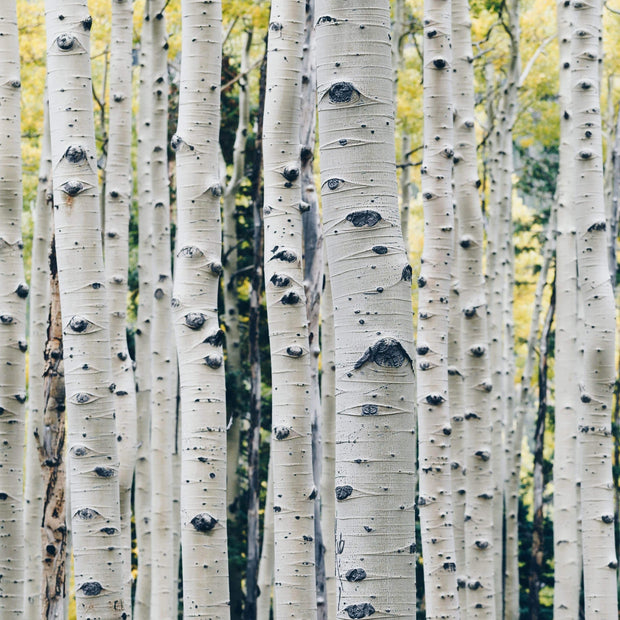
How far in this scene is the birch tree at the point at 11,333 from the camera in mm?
3609

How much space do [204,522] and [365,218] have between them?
5.48 ft

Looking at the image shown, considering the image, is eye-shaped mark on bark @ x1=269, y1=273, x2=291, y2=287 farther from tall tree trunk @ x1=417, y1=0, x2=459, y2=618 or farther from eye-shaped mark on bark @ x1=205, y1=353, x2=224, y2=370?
tall tree trunk @ x1=417, y1=0, x2=459, y2=618

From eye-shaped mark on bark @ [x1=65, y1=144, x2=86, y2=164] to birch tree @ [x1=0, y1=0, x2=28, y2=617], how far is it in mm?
772

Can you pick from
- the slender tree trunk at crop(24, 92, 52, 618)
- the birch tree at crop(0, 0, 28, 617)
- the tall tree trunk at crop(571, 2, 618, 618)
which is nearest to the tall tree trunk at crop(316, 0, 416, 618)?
the birch tree at crop(0, 0, 28, 617)

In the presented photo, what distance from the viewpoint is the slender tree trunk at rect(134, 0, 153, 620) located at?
706cm

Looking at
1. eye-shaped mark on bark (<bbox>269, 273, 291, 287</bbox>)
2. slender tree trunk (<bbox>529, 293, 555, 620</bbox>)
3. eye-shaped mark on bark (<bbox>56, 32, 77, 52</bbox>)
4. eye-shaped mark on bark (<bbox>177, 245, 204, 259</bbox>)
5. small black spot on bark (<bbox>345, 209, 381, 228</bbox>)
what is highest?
eye-shaped mark on bark (<bbox>56, 32, 77, 52</bbox>)

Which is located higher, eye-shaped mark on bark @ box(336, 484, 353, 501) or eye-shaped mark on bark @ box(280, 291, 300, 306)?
eye-shaped mark on bark @ box(280, 291, 300, 306)

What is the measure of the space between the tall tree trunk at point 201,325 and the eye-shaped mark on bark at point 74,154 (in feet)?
1.27

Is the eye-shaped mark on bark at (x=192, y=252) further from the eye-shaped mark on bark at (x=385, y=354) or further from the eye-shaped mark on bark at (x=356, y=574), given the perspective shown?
the eye-shaped mark on bark at (x=356, y=574)

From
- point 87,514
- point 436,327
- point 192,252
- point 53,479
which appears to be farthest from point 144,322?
point 87,514

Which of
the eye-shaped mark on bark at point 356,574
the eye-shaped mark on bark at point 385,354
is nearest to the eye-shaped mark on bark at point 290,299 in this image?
the eye-shaped mark on bark at point 385,354

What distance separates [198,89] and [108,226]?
2035 mm

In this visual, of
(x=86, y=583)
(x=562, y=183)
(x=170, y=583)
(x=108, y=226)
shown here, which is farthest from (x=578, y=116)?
(x=170, y=583)

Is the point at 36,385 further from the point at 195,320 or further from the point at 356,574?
the point at 356,574
